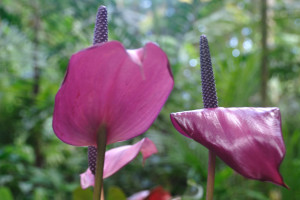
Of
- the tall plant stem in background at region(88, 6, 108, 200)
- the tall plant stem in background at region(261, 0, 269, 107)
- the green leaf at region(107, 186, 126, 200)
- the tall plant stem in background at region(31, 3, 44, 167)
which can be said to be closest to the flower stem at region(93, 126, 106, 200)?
the tall plant stem in background at region(88, 6, 108, 200)

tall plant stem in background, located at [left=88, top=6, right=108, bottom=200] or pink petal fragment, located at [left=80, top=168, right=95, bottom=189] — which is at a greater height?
tall plant stem in background, located at [left=88, top=6, right=108, bottom=200]

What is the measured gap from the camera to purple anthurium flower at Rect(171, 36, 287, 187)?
0.16m

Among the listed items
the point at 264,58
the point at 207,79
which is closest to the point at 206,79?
the point at 207,79

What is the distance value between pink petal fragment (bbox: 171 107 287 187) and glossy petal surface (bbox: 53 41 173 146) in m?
0.02

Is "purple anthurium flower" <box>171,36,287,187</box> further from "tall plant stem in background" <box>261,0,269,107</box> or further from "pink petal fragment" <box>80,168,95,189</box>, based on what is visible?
"tall plant stem in background" <box>261,0,269,107</box>

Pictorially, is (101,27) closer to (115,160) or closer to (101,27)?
(101,27)

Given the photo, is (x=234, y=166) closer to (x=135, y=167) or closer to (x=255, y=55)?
(x=255, y=55)

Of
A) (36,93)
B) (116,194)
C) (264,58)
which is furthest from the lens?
(36,93)

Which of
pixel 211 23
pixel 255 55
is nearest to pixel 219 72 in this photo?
pixel 255 55

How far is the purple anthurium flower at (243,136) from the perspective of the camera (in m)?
0.16

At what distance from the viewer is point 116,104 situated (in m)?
0.17

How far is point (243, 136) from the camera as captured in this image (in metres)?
0.16

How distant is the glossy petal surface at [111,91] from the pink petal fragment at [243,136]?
0.07 ft

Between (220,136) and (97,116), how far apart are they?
0.24 feet
